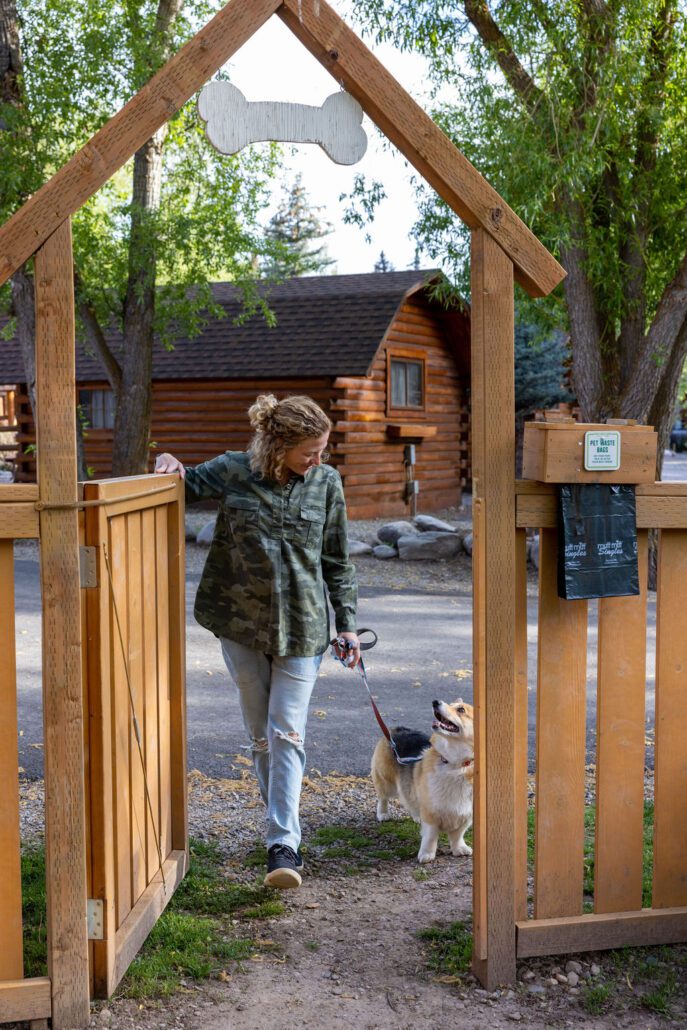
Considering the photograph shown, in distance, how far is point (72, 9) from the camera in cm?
1367

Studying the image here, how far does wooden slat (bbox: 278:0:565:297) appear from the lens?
3.28m

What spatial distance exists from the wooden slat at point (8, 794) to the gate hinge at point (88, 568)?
8.2 inches

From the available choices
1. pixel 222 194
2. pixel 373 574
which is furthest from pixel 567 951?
pixel 222 194

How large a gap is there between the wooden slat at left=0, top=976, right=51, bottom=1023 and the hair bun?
2083 mm

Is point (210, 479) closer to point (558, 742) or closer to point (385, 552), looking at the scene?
point (558, 742)

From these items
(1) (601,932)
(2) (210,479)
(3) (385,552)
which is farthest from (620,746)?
(3) (385,552)

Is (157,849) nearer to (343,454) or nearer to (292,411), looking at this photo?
(292,411)

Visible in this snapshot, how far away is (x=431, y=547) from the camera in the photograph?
15188mm

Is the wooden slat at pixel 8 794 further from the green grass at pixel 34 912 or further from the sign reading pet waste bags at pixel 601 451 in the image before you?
the sign reading pet waste bags at pixel 601 451

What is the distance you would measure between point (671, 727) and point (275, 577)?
5.15 ft

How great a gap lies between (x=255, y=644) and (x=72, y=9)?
12244 mm

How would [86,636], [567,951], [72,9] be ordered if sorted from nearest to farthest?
[86,636] → [567,951] → [72,9]

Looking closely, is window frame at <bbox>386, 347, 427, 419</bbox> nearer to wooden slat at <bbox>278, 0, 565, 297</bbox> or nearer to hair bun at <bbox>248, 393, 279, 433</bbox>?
hair bun at <bbox>248, 393, 279, 433</bbox>

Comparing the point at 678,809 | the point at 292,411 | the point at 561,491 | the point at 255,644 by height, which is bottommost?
the point at 678,809
